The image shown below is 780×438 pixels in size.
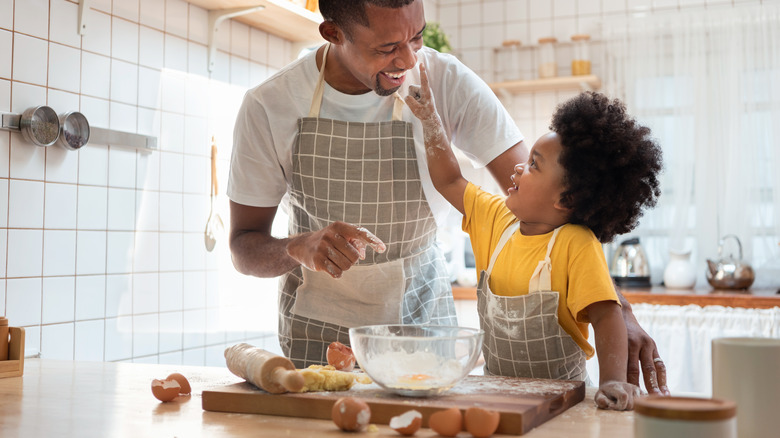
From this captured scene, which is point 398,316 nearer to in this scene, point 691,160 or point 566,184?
point 566,184

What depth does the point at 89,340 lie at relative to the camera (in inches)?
82.4

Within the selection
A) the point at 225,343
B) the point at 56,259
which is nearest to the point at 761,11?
the point at 225,343

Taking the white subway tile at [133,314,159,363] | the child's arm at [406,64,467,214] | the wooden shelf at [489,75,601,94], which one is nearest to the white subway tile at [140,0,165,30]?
the white subway tile at [133,314,159,363]

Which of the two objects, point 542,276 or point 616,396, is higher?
point 542,276

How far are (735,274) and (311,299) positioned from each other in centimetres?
260

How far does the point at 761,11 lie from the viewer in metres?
3.69

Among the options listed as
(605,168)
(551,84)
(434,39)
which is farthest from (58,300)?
(551,84)

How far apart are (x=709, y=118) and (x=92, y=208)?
3.04m

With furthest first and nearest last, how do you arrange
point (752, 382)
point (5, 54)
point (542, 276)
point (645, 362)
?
point (5, 54)
point (542, 276)
point (645, 362)
point (752, 382)

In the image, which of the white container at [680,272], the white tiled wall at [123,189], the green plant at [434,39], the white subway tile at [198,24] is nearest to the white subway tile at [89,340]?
the white tiled wall at [123,189]

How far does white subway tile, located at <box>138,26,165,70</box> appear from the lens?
230cm

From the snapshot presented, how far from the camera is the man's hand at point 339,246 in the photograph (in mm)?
1163

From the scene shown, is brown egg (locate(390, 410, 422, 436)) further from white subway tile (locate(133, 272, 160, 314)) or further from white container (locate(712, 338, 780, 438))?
white subway tile (locate(133, 272, 160, 314))

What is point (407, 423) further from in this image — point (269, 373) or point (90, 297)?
point (90, 297)
